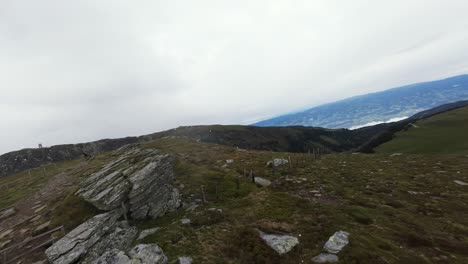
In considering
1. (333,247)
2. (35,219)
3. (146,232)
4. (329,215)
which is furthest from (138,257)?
(35,219)

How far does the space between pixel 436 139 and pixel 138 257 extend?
355 feet

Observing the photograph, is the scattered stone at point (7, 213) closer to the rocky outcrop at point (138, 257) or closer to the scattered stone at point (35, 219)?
the scattered stone at point (35, 219)

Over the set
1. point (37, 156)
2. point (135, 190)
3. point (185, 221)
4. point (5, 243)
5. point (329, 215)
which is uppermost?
point (37, 156)

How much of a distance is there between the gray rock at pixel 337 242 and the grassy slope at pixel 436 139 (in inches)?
2674

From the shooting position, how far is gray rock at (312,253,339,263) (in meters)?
22.1

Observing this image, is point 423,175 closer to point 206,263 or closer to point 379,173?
point 379,173

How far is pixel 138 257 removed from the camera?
21.8 meters

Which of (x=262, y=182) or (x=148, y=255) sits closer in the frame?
(x=148, y=255)

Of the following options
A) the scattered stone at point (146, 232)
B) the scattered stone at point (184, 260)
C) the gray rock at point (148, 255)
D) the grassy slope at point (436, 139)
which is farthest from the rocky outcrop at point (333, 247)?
the grassy slope at point (436, 139)

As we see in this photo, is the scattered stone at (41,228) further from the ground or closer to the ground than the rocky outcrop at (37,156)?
closer to the ground

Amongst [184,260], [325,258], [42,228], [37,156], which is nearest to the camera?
[325,258]

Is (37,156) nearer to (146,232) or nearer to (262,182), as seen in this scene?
(262,182)

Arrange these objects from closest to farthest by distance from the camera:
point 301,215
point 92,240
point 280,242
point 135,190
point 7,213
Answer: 1. point 280,242
2. point 92,240
3. point 301,215
4. point 135,190
5. point 7,213

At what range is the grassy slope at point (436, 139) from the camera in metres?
82.4
